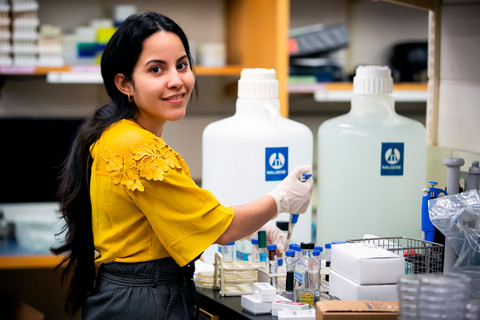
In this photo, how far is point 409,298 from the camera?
3.54 feet

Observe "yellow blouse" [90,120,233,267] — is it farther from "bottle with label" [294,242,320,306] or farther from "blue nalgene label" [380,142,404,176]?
"blue nalgene label" [380,142,404,176]

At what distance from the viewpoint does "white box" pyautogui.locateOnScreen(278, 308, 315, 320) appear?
130 cm

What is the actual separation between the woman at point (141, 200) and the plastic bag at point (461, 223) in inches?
13.0

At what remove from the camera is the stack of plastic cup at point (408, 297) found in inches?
42.1

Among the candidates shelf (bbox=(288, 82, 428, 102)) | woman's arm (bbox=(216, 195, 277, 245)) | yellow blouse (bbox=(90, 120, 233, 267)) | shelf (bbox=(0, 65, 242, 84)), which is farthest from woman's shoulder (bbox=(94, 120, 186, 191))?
shelf (bbox=(288, 82, 428, 102))

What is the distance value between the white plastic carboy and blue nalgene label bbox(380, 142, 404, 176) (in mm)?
223

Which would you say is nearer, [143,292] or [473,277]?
[473,277]

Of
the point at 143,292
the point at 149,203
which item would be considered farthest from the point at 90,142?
the point at 143,292

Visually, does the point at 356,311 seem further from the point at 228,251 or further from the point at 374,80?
the point at 374,80

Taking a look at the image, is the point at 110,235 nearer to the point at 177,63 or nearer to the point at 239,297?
the point at 239,297

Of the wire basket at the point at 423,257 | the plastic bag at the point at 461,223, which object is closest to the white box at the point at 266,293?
the wire basket at the point at 423,257

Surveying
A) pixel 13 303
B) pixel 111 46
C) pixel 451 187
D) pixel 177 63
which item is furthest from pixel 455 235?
pixel 13 303

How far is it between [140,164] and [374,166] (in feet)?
2.36

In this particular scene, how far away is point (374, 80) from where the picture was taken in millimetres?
1778
